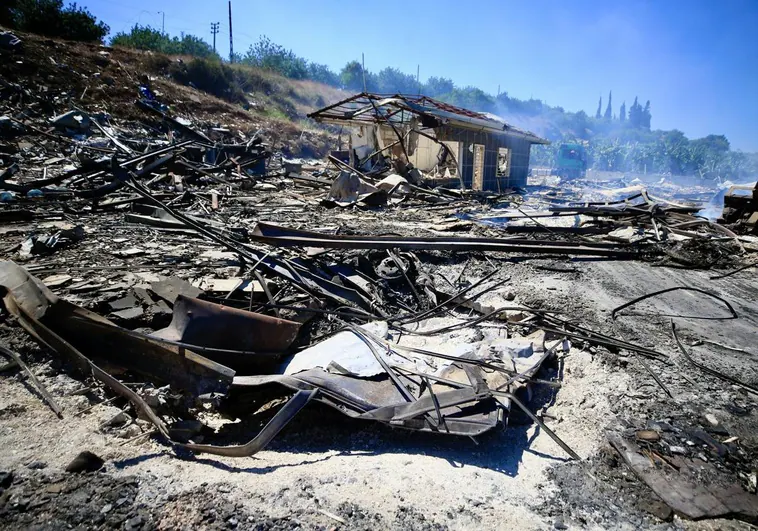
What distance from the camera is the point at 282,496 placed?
1.92 m

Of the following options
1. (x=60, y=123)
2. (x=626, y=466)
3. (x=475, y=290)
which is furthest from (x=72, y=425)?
(x=60, y=123)

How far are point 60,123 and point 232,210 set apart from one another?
10.4m

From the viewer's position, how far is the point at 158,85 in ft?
72.7

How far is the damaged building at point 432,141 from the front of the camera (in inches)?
537

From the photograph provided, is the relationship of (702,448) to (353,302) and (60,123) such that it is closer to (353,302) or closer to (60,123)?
(353,302)

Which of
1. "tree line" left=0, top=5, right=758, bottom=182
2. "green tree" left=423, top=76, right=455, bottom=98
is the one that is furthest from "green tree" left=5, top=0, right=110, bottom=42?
"green tree" left=423, top=76, right=455, bottom=98

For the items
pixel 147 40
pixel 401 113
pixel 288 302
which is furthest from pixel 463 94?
pixel 288 302

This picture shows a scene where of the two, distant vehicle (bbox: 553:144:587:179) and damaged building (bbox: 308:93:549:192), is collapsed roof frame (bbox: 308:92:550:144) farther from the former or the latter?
distant vehicle (bbox: 553:144:587:179)

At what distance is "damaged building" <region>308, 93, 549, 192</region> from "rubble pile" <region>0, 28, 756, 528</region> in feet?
18.2

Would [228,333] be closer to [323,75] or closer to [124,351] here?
[124,351]

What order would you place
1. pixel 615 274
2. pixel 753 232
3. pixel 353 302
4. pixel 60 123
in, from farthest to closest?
pixel 60 123 → pixel 753 232 → pixel 615 274 → pixel 353 302

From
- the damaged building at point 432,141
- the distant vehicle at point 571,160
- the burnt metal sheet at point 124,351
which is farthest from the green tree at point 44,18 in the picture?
the distant vehicle at point 571,160

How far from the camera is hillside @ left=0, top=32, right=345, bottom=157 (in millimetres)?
16922

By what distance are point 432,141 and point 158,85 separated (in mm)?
16775
